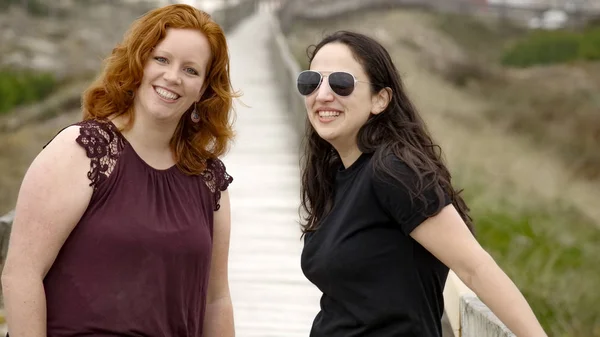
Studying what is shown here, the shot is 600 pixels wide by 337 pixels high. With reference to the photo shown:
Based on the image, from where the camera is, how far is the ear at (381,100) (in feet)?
11.3

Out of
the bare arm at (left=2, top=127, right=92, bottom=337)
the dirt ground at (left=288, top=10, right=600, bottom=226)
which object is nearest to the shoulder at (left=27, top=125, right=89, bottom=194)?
the bare arm at (left=2, top=127, right=92, bottom=337)

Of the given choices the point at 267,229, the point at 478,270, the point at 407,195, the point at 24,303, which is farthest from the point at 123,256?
the point at 267,229

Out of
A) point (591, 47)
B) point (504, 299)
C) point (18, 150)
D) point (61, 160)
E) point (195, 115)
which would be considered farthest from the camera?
point (591, 47)

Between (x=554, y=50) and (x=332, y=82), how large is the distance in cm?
3735

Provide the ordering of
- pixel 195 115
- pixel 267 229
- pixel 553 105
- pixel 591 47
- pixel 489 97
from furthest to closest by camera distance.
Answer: pixel 591 47 < pixel 489 97 < pixel 553 105 < pixel 267 229 < pixel 195 115

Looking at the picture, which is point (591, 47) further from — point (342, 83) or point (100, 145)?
point (100, 145)

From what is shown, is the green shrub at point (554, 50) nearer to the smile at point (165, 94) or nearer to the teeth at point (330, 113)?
the teeth at point (330, 113)

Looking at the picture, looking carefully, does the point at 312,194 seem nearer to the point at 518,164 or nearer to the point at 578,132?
the point at 518,164

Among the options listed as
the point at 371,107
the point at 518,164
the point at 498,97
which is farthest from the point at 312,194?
the point at 498,97

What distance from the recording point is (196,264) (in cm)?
339

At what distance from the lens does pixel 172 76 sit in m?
3.37

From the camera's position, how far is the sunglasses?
3365 millimetres

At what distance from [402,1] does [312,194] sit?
49.8m

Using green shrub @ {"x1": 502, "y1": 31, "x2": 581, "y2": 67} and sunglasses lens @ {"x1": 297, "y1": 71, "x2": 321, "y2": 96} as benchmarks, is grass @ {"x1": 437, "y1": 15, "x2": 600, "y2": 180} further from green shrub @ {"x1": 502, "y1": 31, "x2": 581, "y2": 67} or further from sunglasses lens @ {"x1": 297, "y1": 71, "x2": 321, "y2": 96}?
sunglasses lens @ {"x1": 297, "y1": 71, "x2": 321, "y2": 96}
